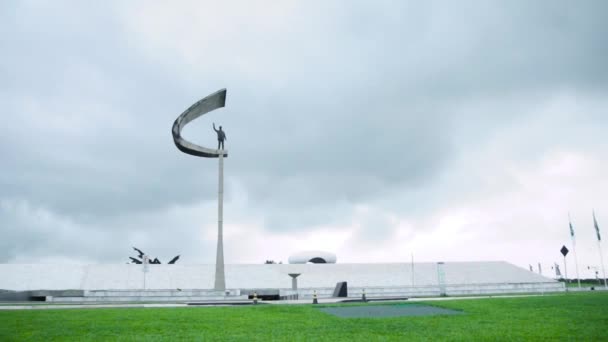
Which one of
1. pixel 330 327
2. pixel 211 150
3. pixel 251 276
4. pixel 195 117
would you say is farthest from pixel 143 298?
pixel 330 327

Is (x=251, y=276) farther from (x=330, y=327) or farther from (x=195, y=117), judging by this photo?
(x=330, y=327)

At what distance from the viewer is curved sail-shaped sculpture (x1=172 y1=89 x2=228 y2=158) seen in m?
38.2

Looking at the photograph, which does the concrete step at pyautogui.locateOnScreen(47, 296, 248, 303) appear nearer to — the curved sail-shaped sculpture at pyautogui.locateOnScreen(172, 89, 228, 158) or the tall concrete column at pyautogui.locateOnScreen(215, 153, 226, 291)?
the tall concrete column at pyautogui.locateOnScreen(215, 153, 226, 291)

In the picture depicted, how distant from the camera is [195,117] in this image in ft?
133

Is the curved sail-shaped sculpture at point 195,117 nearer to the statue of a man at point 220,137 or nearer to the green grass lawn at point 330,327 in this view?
the statue of a man at point 220,137

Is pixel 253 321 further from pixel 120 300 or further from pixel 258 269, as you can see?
pixel 258 269

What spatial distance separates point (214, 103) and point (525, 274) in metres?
39.2

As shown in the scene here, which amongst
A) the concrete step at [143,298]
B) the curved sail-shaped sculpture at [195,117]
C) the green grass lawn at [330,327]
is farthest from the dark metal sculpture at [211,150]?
the green grass lawn at [330,327]

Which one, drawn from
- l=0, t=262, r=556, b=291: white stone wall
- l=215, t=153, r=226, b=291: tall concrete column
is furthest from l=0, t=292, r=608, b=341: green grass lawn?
l=0, t=262, r=556, b=291: white stone wall

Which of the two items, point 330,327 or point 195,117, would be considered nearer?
point 330,327

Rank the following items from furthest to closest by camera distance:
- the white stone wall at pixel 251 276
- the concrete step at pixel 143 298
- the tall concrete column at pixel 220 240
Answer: the white stone wall at pixel 251 276, the tall concrete column at pixel 220 240, the concrete step at pixel 143 298

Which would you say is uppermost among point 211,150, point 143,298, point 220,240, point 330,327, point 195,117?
point 195,117

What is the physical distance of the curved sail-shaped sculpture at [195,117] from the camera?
3825 centimetres

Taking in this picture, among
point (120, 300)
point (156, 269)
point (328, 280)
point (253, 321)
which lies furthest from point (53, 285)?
point (253, 321)
